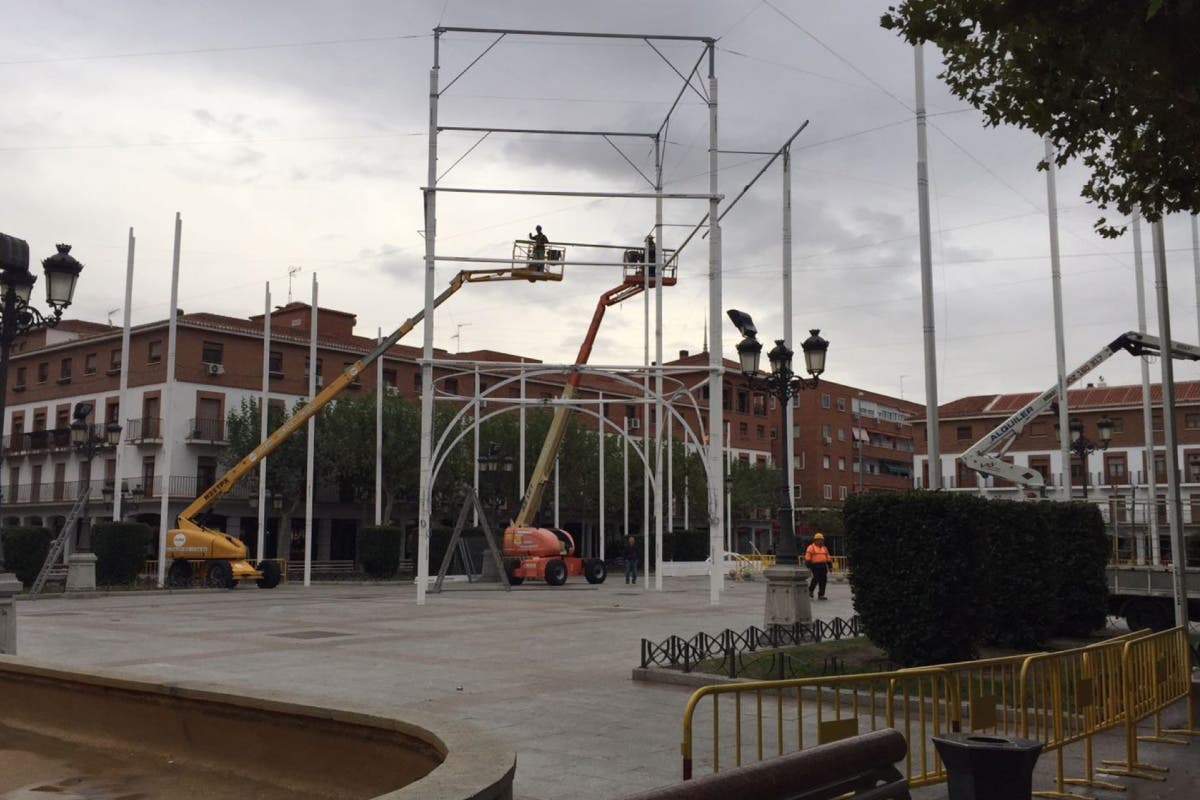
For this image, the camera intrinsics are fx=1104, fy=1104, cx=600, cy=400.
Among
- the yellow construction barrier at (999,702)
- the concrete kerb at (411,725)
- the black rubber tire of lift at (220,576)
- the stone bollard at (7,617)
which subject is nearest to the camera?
the concrete kerb at (411,725)

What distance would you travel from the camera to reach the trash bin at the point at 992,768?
5277 mm

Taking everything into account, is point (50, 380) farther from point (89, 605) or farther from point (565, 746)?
point (565, 746)

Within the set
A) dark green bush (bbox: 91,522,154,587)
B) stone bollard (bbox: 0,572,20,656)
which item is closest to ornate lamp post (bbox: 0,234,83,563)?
stone bollard (bbox: 0,572,20,656)

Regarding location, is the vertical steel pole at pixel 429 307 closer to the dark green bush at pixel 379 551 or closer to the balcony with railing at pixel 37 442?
the dark green bush at pixel 379 551

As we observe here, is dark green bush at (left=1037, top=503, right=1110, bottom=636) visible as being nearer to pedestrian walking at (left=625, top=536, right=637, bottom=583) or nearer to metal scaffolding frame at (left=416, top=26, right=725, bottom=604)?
metal scaffolding frame at (left=416, top=26, right=725, bottom=604)

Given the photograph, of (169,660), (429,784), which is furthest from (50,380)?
(429,784)

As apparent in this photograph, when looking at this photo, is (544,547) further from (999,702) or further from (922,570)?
(999,702)

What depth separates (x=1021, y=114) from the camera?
8430mm

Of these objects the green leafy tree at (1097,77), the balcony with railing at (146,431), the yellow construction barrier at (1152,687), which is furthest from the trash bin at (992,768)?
the balcony with railing at (146,431)

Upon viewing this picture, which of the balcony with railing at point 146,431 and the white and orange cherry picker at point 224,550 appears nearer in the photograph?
the white and orange cherry picker at point 224,550

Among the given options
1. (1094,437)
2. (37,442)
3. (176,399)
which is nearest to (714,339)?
(176,399)

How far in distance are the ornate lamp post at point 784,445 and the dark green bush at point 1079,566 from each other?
140 inches

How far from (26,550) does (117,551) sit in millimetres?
2439

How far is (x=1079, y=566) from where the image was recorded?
52.0ft
